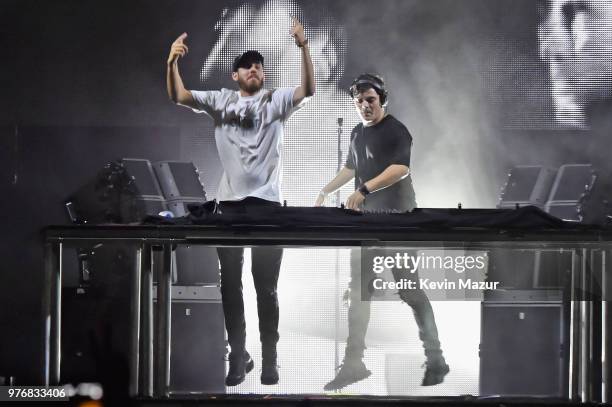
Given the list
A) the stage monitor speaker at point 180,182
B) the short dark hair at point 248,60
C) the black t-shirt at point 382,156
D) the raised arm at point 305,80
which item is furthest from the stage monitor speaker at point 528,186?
the short dark hair at point 248,60

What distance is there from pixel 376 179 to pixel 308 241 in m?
1.04

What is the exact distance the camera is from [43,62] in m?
6.26

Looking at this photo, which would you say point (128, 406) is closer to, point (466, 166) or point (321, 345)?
point (321, 345)

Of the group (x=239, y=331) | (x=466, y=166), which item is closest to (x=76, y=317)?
(x=239, y=331)

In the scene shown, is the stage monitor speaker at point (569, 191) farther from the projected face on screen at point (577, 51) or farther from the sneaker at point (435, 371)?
the sneaker at point (435, 371)

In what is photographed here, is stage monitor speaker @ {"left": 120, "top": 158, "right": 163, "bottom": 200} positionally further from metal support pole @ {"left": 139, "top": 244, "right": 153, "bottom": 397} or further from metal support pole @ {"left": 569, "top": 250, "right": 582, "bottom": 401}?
metal support pole @ {"left": 569, "top": 250, "right": 582, "bottom": 401}

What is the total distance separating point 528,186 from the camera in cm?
577

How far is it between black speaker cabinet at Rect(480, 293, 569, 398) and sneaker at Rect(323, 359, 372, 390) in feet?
1.56

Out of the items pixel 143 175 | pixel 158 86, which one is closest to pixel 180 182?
pixel 143 175

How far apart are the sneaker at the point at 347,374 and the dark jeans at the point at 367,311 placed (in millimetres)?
28

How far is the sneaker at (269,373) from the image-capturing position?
314 centimetres

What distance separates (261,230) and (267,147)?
4.50 ft

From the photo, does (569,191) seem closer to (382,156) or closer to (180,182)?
(382,156)

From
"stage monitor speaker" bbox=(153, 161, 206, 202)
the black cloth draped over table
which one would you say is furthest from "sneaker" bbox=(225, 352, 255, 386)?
"stage monitor speaker" bbox=(153, 161, 206, 202)
